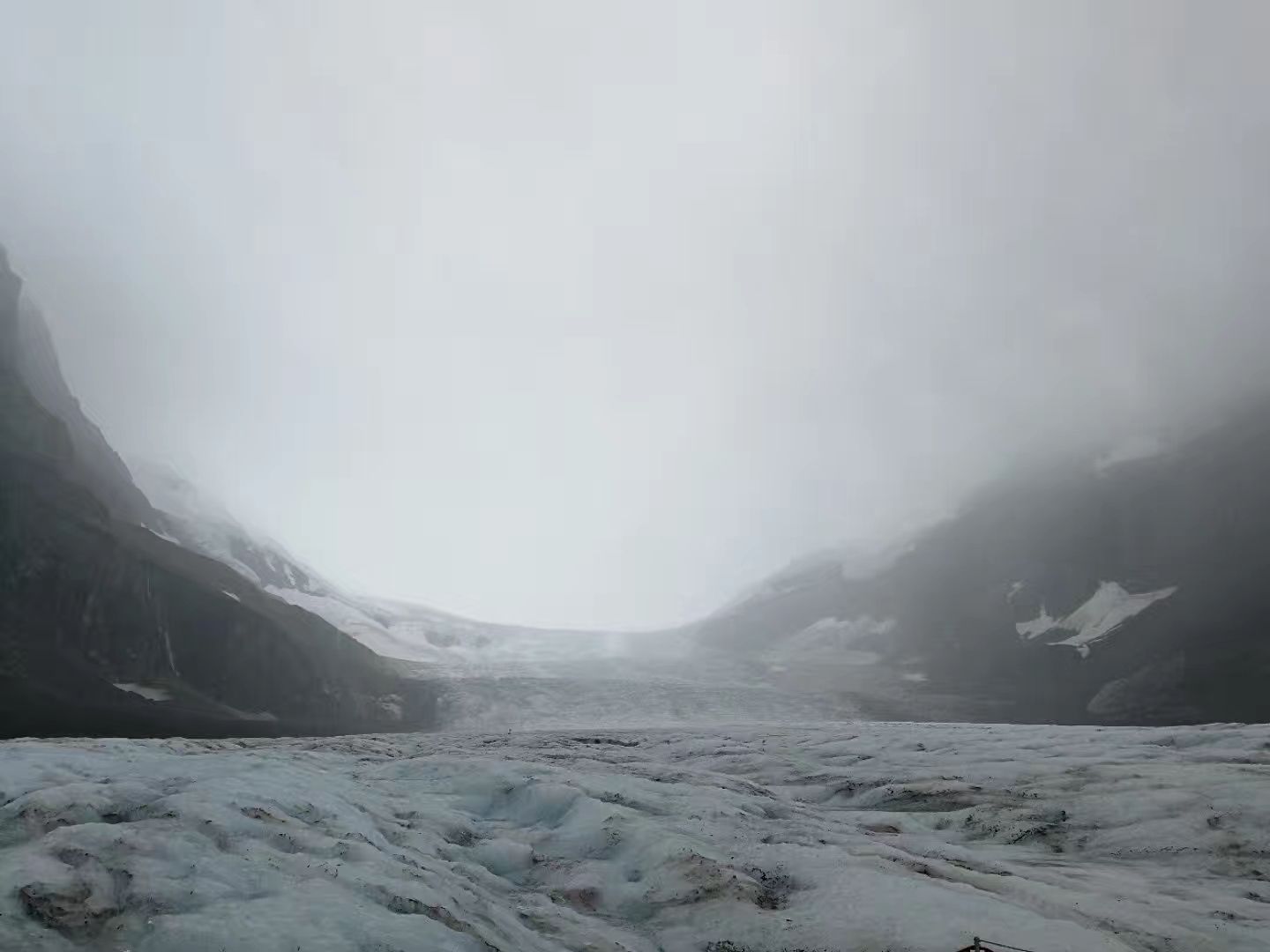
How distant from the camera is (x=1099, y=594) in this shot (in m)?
95.5

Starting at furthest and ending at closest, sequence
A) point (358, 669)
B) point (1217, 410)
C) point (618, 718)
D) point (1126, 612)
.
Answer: point (1217, 410), point (1126, 612), point (358, 669), point (618, 718)

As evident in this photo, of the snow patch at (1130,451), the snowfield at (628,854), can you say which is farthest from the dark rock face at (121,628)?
the snow patch at (1130,451)

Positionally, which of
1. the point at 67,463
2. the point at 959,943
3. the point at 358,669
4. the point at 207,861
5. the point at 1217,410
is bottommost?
the point at 358,669

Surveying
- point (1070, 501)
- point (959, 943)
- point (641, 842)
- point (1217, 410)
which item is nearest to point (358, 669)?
point (641, 842)

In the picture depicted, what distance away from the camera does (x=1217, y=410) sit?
368ft

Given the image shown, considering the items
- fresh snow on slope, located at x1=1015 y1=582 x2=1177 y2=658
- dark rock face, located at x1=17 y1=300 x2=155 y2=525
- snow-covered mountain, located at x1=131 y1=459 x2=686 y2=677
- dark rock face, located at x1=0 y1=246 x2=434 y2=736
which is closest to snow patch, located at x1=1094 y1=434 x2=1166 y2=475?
fresh snow on slope, located at x1=1015 y1=582 x2=1177 y2=658

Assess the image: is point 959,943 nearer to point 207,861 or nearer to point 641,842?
point 641,842

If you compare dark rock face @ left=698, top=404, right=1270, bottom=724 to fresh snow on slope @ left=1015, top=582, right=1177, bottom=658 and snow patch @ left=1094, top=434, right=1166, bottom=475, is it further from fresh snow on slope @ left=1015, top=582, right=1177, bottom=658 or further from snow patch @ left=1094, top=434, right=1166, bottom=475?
snow patch @ left=1094, top=434, right=1166, bottom=475

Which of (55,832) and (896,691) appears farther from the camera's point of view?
(896,691)

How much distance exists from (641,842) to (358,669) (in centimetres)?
7064

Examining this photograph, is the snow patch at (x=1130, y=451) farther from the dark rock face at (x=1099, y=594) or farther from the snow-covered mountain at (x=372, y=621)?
the snow-covered mountain at (x=372, y=621)

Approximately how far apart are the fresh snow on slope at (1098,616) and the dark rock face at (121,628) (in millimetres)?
78726

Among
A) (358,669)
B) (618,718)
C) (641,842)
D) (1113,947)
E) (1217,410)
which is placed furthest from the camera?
(1217,410)

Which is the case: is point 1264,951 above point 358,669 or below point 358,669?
above
